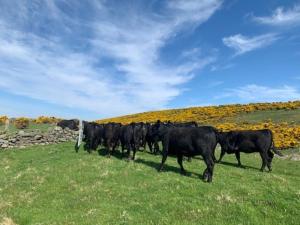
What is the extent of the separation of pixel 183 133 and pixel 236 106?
4250cm

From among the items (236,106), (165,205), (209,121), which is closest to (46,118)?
(209,121)

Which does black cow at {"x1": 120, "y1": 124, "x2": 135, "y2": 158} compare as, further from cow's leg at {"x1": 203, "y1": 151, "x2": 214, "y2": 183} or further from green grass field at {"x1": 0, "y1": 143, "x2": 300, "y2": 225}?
cow's leg at {"x1": 203, "y1": 151, "x2": 214, "y2": 183}

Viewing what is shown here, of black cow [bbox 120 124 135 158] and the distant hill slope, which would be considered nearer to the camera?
black cow [bbox 120 124 135 158]

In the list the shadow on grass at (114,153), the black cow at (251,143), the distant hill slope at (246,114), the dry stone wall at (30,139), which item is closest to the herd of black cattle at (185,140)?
the black cow at (251,143)

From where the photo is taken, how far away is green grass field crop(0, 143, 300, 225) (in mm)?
12609

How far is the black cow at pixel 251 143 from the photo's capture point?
21.3 m

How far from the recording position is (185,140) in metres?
17.8

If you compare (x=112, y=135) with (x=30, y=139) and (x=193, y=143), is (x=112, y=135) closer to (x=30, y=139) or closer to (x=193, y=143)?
(x=193, y=143)

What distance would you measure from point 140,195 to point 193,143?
13.6ft

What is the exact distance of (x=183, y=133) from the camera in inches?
715

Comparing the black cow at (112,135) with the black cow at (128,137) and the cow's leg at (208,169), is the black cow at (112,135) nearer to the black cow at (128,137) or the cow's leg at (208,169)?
the black cow at (128,137)

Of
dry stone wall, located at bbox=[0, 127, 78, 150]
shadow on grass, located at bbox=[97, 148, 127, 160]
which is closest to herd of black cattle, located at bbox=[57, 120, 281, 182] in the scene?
shadow on grass, located at bbox=[97, 148, 127, 160]

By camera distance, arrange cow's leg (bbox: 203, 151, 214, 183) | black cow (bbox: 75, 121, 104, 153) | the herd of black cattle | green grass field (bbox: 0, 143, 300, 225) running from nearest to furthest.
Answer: green grass field (bbox: 0, 143, 300, 225), cow's leg (bbox: 203, 151, 214, 183), the herd of black cattle, black cow (bbox: 75, 121, 104, 153)

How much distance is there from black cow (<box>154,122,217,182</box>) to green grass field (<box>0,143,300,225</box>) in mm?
870
